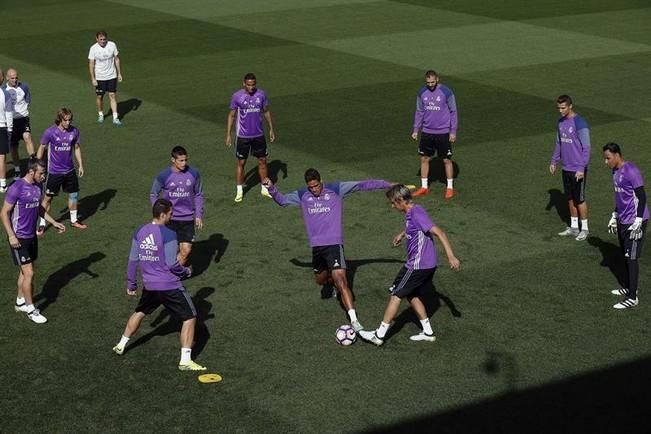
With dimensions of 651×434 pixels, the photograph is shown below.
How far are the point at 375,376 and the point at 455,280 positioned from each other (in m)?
3.46

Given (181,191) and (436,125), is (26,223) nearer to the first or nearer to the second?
(181,191)

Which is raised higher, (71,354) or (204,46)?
(204,46)

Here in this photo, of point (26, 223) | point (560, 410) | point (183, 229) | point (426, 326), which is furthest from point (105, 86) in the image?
point (560, 410)

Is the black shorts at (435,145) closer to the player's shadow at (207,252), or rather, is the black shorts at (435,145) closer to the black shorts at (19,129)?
the player's shadow at (207,252)

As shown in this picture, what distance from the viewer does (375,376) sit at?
13.1 m

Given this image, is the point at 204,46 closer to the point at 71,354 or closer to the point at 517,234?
the point at 517,234

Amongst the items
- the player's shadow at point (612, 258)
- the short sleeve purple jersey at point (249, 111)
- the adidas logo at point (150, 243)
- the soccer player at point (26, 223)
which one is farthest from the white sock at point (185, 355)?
the short sleeve purple jersey at point (249, 111)

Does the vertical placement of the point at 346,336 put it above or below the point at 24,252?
below

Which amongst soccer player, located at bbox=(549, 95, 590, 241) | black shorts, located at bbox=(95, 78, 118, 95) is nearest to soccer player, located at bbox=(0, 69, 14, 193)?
black shorts, located at bbox=(95, 78, 118, 95)

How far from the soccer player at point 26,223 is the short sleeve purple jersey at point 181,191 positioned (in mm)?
1791

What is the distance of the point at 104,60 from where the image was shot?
87.4 feet

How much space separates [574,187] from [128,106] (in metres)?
14.1

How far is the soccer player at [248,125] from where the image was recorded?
2023 centimetres

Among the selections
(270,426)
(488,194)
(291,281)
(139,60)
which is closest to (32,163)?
(291,281)
